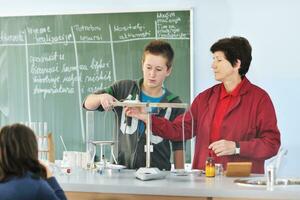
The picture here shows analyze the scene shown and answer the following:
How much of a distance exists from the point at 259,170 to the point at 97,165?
0.94 m

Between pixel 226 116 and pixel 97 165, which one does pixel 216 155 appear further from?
pixel 97 165

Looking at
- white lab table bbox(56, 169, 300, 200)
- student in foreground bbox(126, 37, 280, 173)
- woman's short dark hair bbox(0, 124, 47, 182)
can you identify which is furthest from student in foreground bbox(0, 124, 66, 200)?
student in foreground bbox(126, 37, 280, 173)

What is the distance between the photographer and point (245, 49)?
3.46 metres

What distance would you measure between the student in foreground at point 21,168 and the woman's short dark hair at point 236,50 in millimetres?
1606

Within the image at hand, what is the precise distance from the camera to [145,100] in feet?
12.1

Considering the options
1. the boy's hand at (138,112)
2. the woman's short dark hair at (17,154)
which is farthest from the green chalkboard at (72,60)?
the woman's short dark hair at (17,154)

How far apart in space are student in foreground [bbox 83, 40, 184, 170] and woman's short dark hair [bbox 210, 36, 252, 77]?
0.46 m

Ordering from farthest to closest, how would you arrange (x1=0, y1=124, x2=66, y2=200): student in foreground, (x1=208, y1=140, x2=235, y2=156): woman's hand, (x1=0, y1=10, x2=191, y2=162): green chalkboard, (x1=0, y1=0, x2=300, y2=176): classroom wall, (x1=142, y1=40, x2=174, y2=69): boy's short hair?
(x1=0, y1=10, x2=191, y2=162): green chalkboard < (x1=0, y1=0, x2=300, y2=176): classroom wall < (x1=142, y1=40, x2=174, y2=69): boy's short hair < (x1=208, y1=140, x2=235, y2=156): woman's hand < (x1=0, y1=124, x2=66, y2=200): student in foreground

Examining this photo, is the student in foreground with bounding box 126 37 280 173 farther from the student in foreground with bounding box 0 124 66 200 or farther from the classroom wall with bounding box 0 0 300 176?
the student in foreground with bounding box 0 124 66 200

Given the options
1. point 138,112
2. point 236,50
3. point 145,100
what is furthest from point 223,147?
point 145,100

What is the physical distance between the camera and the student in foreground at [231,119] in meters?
3.16

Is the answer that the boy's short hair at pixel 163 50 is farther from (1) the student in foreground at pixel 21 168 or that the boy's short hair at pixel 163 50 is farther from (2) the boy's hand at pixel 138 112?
(1) the student in foreground at pixel 21 168

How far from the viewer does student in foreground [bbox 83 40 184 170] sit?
3520mm

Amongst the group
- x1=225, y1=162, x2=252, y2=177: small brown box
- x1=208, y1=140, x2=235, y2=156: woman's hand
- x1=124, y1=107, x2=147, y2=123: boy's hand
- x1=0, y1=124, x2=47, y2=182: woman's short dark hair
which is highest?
x1=124, y1=107, x2=147, y2=123: boy's hand
